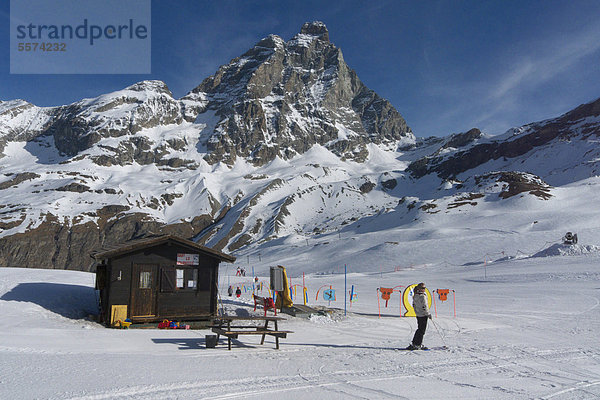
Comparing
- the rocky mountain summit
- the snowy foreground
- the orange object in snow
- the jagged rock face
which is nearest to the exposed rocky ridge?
the rocky mountain summit

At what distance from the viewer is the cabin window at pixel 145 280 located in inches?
659

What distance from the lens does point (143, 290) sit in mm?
16641

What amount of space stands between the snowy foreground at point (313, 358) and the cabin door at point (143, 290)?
1991mm

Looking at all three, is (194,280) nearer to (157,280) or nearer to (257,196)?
(157,280)

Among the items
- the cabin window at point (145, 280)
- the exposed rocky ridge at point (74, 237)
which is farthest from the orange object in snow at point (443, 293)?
the exposed rocky ridge at point (74, 237)

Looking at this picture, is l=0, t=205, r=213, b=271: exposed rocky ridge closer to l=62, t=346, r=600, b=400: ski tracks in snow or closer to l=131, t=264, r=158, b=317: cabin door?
l=131, t=264, r=158, b=317: cabin door

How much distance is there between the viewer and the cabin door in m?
16.4

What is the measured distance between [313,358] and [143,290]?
32.8 feet

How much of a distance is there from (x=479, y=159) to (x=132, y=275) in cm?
16938

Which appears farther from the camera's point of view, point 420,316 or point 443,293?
point 443,293

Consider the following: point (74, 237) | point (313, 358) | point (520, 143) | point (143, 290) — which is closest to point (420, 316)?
point (313, 358)

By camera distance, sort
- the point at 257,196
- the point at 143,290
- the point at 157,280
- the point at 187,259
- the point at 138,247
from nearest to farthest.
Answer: the point at 138,247 < the point at 143,290 < the point at 157,280 < the point at 187,259 < the point at 257,196

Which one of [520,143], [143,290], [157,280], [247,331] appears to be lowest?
[247,331]

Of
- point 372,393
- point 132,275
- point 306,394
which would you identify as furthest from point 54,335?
point 372,393
